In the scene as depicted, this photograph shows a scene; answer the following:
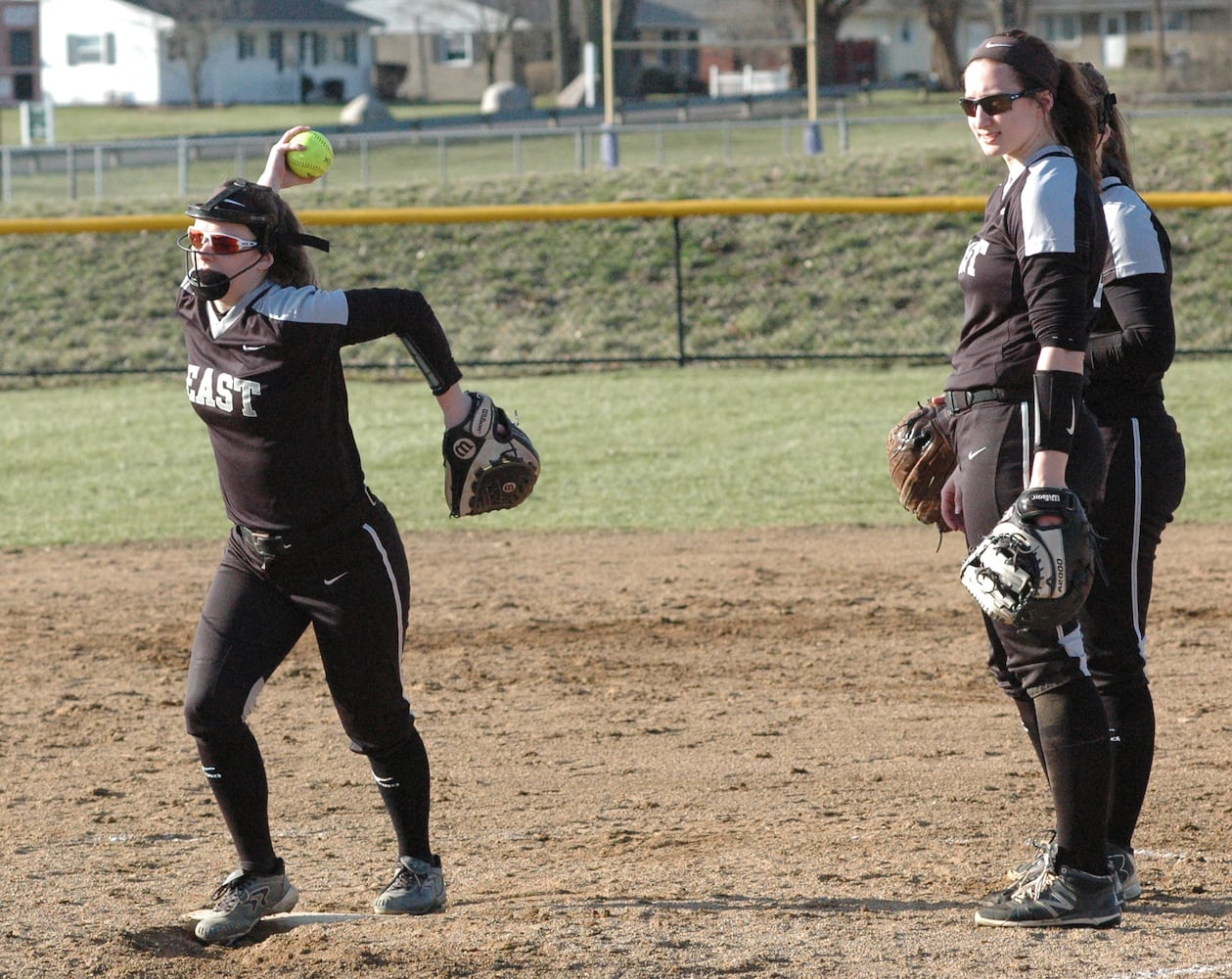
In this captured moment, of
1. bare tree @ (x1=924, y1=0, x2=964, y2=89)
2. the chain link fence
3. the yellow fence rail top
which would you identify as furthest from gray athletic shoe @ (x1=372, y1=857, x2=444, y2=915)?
bare tree @ (x1=924, y1=0, x2=964, y2=89)

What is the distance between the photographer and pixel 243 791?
3.57 meters

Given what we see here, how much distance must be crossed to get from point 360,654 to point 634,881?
863mm

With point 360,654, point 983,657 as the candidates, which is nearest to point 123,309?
point 983,657

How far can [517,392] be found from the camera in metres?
12.8

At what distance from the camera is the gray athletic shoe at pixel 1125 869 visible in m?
3.57

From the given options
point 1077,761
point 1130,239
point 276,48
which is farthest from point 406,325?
point 276,48

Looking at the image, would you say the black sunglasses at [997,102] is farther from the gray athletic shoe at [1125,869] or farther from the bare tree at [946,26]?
the bare tree at [946,26]

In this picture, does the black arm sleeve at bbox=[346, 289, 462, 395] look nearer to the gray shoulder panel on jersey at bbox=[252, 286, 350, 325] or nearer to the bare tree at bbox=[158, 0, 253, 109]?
the gray shoulder panel on jersey at bbox=[252, 286, 350, 325]

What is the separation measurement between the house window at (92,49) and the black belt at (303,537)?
182 ft

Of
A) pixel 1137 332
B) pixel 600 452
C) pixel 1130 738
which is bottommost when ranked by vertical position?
pixel 1130 738

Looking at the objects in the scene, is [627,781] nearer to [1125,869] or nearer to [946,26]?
[1125,869]

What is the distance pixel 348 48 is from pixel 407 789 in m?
57.9

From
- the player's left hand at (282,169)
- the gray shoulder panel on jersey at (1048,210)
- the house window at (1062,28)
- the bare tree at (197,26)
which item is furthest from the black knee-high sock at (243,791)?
the house window at (1062,28)

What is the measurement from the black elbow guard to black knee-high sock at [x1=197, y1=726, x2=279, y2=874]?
182 centimetres
